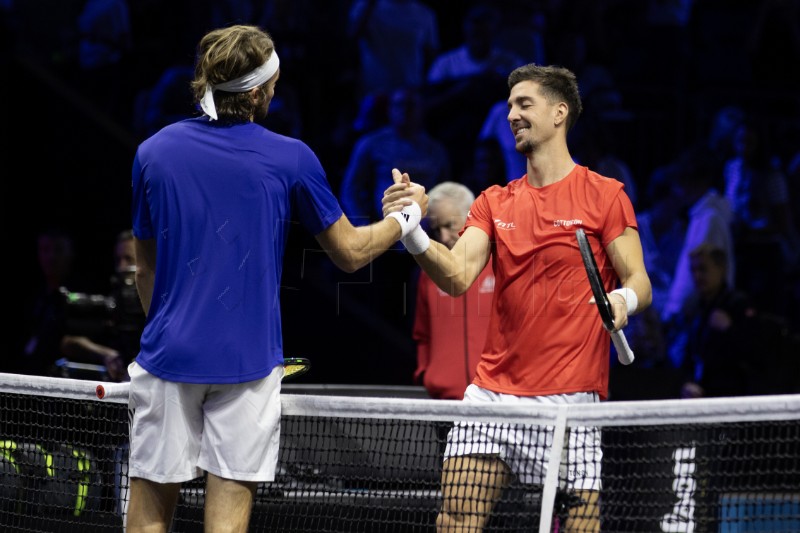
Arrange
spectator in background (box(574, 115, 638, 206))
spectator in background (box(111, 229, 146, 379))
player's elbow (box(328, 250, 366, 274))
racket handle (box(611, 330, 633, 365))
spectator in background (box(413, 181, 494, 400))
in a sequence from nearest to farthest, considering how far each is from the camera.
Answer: player's elbow (box(328, 250, 366, 274)) → racket handle (box(611, 330, 633, 365)) → spectator in background (box(413, 181, 494, 400)) → spectator in background (box(111, 229, 146, 379)) → spectator in background (box(574, 115, 638, 206))

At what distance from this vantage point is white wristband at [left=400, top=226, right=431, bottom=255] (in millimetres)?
4008

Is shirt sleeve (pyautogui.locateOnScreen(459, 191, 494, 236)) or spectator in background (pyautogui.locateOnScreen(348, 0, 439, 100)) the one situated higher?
spectator in background (pyautogui.locateOnScreen(348, 0, 439, 100))

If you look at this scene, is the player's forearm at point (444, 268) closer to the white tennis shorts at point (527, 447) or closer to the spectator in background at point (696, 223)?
the white tennis shorts at point (527, 447)

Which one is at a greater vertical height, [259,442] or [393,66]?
[393,66]

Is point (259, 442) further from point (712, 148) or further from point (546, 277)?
point (712, 148)

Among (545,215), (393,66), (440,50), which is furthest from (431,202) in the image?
(440,50)

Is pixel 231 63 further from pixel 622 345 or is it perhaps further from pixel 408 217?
pixel 622 345

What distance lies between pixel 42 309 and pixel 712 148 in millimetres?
6206

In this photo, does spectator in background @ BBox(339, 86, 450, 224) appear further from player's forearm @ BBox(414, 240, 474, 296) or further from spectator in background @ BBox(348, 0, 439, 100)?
player's forearm @ BBox(414, 240, 474, 296)

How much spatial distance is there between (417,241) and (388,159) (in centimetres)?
465

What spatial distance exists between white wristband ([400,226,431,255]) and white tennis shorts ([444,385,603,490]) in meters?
0.58

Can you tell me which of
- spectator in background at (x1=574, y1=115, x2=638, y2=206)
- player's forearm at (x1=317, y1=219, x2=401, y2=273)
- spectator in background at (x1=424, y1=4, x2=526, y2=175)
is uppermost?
spectator in background at (x1=424, y1=4, x2=526, y2=175)

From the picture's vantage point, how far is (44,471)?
4457 millimetres

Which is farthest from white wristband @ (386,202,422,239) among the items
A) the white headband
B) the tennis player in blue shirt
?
the white headband
